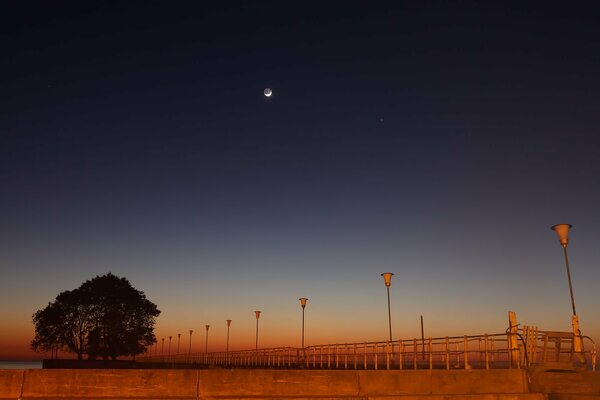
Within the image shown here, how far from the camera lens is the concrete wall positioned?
11055 millimetres

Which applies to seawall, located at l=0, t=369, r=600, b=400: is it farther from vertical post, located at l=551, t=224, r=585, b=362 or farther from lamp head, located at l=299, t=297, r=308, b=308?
lamp head, located at l=299, t=297, r=308, b=308

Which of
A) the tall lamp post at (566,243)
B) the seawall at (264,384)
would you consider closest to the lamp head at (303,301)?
the tall lamp post at (566,243)

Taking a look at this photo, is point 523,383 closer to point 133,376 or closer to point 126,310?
point 133,376

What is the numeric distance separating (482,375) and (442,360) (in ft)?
19.8

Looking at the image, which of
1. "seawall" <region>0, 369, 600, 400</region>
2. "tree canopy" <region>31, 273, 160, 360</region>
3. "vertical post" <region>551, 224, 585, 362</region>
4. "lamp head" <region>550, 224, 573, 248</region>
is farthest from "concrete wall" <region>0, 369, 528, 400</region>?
"tree canopy" <region>31, 273, 160, 360</region>

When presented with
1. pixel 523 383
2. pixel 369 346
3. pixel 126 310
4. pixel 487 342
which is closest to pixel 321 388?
pixel 523 383

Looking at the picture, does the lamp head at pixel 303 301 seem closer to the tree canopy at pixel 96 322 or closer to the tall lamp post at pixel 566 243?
the tall lamp post at pixel 566 243

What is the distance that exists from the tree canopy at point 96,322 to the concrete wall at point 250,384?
56894 mm

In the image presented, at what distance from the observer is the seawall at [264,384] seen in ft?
36.3

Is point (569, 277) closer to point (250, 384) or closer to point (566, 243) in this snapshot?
point (566, 243)

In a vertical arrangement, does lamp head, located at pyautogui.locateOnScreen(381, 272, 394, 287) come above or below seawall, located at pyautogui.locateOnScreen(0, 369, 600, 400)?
above

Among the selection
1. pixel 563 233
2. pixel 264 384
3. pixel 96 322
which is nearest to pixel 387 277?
pixel 563 233

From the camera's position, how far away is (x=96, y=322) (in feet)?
215

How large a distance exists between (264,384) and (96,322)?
59.1 meters
